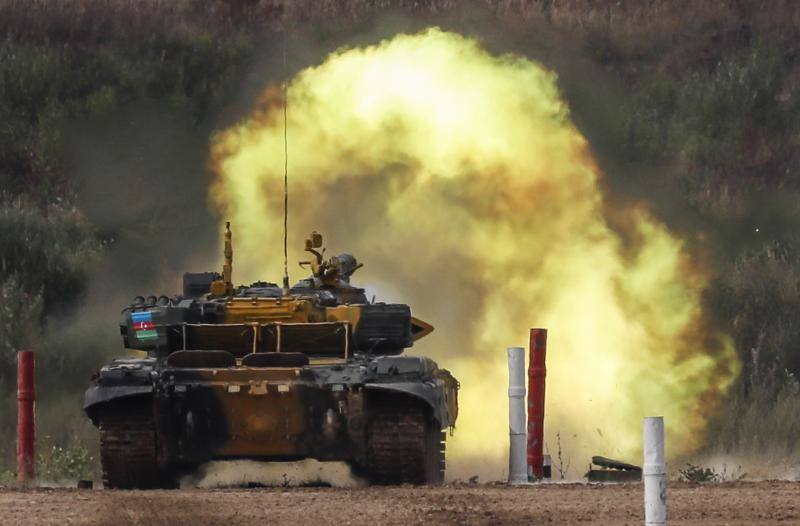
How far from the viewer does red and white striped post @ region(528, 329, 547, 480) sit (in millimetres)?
26359

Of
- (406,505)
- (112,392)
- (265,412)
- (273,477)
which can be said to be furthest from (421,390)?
(273,477)

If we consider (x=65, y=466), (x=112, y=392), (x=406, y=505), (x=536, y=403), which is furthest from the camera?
(x=65, y=466)

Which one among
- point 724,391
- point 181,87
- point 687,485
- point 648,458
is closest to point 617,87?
point 181,87

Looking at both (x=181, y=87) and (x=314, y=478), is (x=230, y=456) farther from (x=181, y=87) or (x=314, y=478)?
(x=181, y=87)

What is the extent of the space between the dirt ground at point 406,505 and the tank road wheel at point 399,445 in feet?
4.49

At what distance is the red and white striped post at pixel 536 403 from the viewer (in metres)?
26.4

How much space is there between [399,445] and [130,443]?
263cm

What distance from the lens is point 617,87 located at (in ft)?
147

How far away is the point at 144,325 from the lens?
27.4 m

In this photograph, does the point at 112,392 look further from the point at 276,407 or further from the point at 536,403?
the point at 536,403

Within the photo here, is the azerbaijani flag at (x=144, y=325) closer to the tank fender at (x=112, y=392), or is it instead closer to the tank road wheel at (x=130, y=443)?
the tank road wheel at (x=130, y=443)

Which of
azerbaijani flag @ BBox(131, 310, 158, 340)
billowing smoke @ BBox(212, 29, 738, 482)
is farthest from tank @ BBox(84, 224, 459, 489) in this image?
billowing smoke @ BBox(212, 29, 738, 482)

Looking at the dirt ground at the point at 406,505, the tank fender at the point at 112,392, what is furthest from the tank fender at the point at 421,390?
the tank fender at the point at 112,392

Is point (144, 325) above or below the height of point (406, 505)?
above
